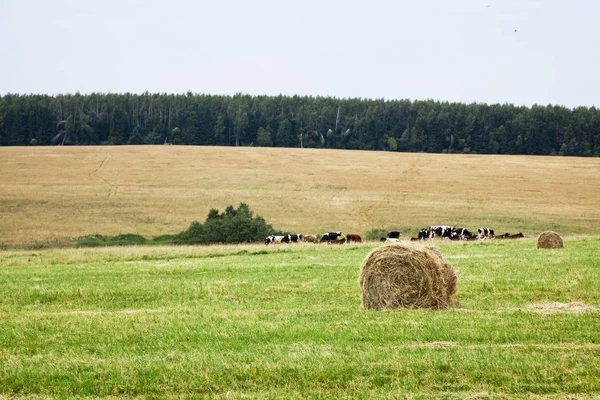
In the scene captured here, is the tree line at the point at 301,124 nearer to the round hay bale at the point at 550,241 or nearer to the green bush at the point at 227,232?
the green bush at the point at 227,232

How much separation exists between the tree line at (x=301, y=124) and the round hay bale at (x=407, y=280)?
355 ft

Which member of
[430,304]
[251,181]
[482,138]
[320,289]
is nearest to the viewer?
[430,304]

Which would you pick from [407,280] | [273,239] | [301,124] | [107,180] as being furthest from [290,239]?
[301,124]

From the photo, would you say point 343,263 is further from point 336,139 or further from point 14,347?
point 336,139

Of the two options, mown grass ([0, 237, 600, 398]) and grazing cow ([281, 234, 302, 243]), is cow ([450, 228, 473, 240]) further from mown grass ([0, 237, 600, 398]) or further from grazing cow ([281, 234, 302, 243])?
mown grass ([0, 237, 600, 398])

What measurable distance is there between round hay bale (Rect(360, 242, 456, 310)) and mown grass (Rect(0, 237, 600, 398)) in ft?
2.32

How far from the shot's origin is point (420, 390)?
9375 mm

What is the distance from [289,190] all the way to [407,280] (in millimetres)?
57201

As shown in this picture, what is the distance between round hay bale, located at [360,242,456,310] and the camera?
15836 mm

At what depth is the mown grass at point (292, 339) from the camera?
973cm

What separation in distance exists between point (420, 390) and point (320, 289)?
33.0 feet

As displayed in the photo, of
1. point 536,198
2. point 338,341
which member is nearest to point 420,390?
point 338,341

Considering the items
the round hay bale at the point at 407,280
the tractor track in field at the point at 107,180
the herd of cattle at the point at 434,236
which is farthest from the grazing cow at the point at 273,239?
the tractor track in field at the point at 107,180

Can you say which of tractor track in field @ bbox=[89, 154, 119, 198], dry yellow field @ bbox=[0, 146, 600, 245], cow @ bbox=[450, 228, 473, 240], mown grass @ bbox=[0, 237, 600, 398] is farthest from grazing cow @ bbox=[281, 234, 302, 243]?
tractor track in field @ bbox=[89, 154, 119, 198]
